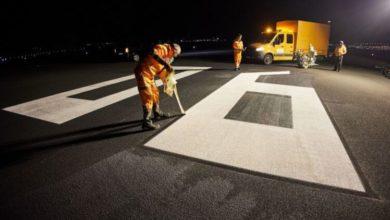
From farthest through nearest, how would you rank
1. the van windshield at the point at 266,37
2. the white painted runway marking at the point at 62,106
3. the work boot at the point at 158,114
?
the van windshield at the point at 266,37 < the white painted runway marking at the point at 62,106 < the work boot at the point at 158,114

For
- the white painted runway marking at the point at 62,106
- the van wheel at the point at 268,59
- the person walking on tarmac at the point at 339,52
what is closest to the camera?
the white painted runway marking at the point at 62,106

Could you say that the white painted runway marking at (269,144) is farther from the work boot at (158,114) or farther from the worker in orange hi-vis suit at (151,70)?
the worker in orange hi-vis suit at (151,70)

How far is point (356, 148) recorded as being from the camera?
14.5 ft

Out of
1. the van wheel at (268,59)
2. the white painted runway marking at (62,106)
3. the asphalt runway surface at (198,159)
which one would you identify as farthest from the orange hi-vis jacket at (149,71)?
the van wheel at (268,59)

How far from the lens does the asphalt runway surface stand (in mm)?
2965

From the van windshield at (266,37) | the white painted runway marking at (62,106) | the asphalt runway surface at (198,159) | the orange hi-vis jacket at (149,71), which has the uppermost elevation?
the van windshield at (266,37)

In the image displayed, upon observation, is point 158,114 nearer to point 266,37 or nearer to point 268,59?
point 268,59

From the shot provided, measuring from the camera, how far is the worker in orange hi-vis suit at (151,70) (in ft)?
→ 15.7

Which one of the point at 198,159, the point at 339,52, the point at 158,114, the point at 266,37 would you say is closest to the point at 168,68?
the point at 158,114

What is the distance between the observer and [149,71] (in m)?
4.88

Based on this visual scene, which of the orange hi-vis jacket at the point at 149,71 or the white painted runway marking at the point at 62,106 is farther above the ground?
the orange hi-vis jacket at the point at 149,71

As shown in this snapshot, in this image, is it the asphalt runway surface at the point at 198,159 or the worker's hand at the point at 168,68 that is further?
the worker's hand at the point at 168,68

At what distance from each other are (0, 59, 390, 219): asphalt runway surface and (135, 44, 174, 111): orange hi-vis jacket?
730 mm

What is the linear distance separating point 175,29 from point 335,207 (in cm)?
5539
